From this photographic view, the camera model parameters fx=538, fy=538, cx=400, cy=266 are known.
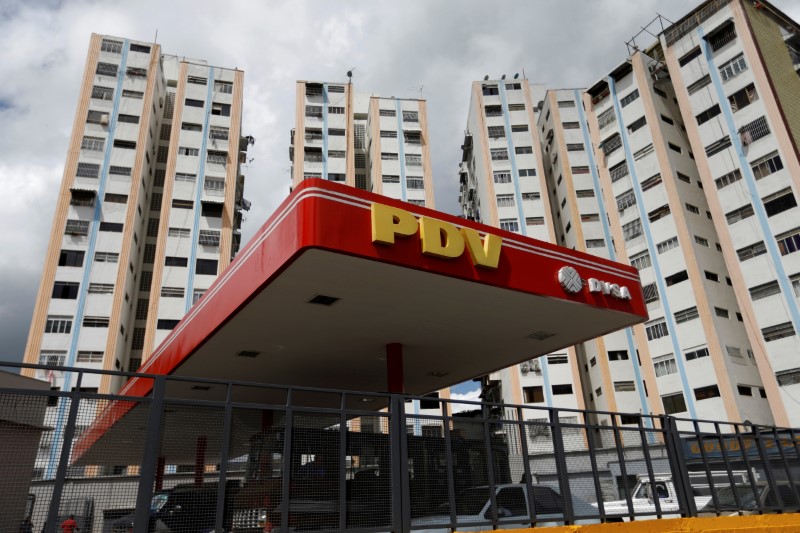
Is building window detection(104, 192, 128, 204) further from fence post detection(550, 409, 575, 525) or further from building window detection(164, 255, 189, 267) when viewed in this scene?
fence post detection(550, 409, 575, 525)

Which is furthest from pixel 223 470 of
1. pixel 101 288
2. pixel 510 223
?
pixel 510 223

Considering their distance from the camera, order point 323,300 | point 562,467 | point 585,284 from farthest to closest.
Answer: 1. point 585,284
2. point 323,300
3. point 562,467

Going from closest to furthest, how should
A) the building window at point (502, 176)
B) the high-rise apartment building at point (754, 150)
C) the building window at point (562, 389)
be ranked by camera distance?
the high-rise apartment building at point (754, 150) < the building window at point (562, 389) < the building window at point (502, 176)

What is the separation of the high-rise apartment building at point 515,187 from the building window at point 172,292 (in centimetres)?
3159

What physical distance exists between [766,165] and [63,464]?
153 feet

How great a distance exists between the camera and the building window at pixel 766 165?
39.1 m

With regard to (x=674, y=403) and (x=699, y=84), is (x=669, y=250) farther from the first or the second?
(x=699, y=84)

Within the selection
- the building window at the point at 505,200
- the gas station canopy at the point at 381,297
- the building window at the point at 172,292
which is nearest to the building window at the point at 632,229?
the building window at the point at 505,200

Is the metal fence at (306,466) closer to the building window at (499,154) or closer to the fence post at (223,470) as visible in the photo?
the fence post at (223,470)

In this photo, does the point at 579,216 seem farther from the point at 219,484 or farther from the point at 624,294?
the point at 219,484

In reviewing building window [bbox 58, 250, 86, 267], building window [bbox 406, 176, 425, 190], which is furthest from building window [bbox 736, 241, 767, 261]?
building window [bbox 58, 250, 86, 267]

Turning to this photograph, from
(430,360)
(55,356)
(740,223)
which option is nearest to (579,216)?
(740,223)

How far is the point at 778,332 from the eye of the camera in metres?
37.0

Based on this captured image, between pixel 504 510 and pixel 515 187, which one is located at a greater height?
pixel 515 187
